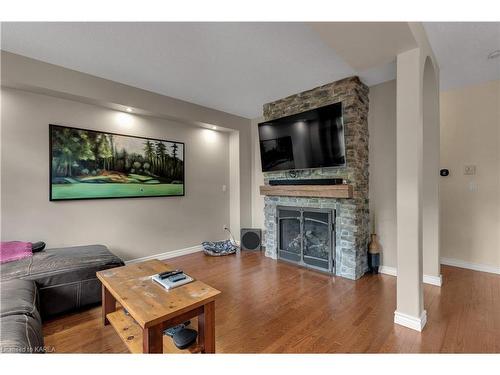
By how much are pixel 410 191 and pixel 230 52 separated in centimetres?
204

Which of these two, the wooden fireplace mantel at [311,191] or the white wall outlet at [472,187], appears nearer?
the wooden fireplace mantel at [311,191]

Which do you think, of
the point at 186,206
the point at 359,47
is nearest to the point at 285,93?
the point at 359,47

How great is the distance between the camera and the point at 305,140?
3240 millimetres

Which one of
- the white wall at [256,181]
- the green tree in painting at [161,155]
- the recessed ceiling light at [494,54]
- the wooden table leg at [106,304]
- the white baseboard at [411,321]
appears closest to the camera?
the white baseboard at [411,321]

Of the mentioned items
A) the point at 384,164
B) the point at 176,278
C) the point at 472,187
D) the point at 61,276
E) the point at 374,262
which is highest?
the point at 384,164

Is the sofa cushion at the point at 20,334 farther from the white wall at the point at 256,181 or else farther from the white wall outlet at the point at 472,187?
the white wall outlet at the point at 472,187

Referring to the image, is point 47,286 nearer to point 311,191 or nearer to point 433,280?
point 311,191

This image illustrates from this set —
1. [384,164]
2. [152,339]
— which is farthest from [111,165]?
[384,164]

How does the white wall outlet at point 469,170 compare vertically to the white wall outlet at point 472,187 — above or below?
above

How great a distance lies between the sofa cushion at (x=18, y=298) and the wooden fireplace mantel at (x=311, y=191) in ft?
9.21

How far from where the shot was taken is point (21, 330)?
4.24 ft

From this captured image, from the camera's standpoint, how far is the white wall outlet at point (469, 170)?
317 centimetres

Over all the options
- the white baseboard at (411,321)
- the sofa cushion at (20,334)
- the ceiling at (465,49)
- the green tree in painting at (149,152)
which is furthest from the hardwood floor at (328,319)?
the ceiling at (465,49)

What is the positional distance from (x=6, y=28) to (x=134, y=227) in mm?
2417
